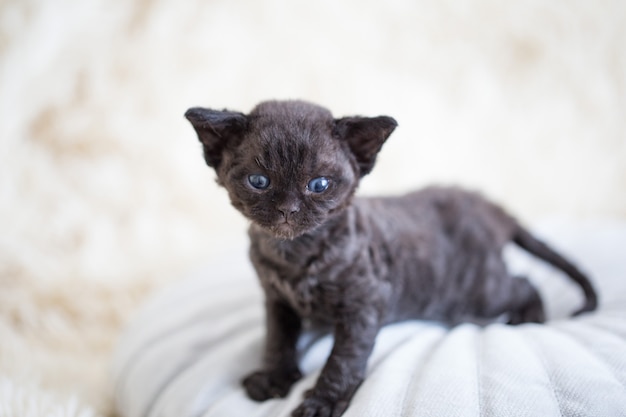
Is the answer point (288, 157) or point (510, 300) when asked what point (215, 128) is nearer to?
point (288, 157)

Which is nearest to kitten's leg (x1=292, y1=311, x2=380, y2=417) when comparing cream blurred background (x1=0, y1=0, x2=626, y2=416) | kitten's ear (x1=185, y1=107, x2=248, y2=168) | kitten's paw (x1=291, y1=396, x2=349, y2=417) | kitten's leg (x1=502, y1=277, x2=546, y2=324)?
kitten's paw (x1=291, y1=396, x2=349, y2=417)

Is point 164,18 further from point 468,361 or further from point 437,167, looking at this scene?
point 468,361

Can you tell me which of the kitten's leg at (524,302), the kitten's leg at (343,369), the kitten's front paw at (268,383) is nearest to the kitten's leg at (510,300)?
the kitten's leg at (524,302)

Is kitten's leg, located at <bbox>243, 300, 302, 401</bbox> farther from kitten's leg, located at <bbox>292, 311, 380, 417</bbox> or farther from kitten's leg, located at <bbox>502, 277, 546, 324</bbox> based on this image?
kitten's leg, located at <bbox>502, 277, 546, 324</bbox>

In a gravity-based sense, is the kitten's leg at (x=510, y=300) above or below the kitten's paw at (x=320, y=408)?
below

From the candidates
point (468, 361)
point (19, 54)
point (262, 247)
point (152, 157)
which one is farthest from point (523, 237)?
point (19, 54)

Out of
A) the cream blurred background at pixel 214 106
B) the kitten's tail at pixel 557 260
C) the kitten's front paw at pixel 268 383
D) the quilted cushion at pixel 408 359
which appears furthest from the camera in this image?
the cream blurred background at pixel 214 106

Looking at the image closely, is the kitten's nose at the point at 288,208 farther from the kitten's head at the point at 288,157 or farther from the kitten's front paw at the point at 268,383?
the kitten's front paw at the point at 268,383

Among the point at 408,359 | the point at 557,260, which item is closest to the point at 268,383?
the point at 408,359
